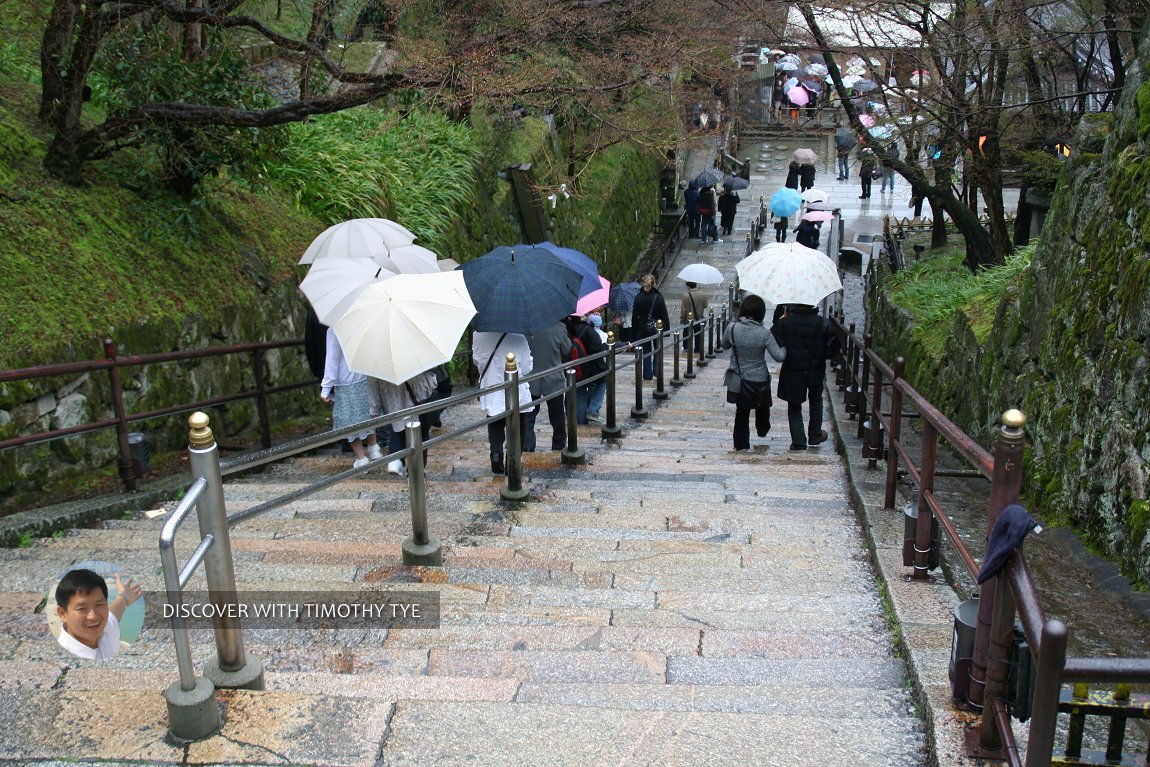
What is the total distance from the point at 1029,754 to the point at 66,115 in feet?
26.5

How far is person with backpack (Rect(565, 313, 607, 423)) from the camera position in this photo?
948 centimetres

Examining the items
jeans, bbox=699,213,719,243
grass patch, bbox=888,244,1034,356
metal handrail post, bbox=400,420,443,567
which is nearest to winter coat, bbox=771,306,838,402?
grass patch, bbox=888,244,1034,356

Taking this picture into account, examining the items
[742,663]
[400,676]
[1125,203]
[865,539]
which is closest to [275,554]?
[400,676]

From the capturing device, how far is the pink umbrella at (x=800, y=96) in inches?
1357

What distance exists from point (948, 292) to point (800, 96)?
78.7 feet

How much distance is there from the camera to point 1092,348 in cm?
523

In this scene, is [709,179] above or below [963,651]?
above

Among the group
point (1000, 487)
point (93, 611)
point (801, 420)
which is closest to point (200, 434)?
point (93, 611)

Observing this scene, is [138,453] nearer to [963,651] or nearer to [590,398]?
[590,398]

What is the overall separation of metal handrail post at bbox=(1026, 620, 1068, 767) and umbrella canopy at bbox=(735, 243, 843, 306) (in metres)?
6.89

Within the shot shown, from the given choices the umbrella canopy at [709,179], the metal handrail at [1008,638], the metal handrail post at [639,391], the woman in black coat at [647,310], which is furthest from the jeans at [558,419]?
the umbrella canopy at [709,179]

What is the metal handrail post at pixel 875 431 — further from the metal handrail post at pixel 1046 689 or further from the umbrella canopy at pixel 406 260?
the metal handrail post at pixel 1046 689

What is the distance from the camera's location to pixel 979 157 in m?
12.6

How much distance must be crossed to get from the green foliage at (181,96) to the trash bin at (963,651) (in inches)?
282
